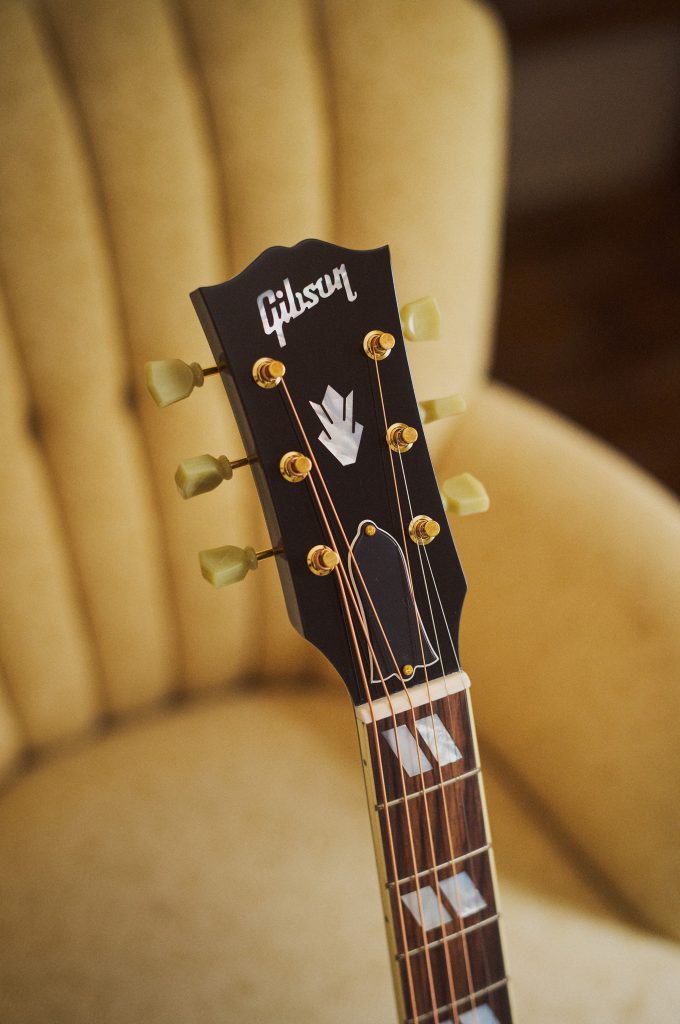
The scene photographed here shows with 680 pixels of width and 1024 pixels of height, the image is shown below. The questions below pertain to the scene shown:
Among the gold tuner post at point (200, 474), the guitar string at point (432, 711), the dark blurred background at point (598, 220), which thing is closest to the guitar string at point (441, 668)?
the guitar string at point (432, 711)

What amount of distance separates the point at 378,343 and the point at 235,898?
1.63 feet

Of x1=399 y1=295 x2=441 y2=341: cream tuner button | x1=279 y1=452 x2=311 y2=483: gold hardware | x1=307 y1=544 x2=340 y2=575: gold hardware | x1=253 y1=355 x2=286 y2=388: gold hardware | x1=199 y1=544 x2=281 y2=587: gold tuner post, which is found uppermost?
x1=399 y1=295 x2=441 y2=341: cream tuner button

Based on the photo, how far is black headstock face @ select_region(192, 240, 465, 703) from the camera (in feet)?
1.68

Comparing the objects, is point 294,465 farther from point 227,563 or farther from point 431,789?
point 431,789

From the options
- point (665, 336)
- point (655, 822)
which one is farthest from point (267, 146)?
point (665, 336)

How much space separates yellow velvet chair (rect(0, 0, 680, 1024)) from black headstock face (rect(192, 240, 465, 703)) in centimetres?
25

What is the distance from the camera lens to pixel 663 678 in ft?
2.37

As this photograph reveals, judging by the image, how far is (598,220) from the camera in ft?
7.63

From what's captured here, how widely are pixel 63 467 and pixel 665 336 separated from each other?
1583 millimetres

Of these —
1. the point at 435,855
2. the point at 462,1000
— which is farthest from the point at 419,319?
the point at 462,1000

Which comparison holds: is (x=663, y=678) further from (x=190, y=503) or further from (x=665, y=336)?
(x=665, y=336)

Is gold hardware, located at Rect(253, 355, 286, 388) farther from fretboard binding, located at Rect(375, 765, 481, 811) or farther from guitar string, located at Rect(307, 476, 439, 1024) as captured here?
fretboard binding, located at Rect(375, 765, 481, 811)

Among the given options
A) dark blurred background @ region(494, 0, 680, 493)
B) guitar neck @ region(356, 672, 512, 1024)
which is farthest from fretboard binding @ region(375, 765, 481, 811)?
dark blurred background @ region(494, 0, 680, 493)

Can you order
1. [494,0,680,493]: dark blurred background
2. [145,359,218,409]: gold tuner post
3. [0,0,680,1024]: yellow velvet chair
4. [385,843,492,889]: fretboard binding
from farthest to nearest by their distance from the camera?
[494,0,680,493]: dark blurred background
[0,0,680,1024]: yellow velvet chair
[385,843,492,889]: fretboard binding
[145,359,218,409]: gold tuner post
